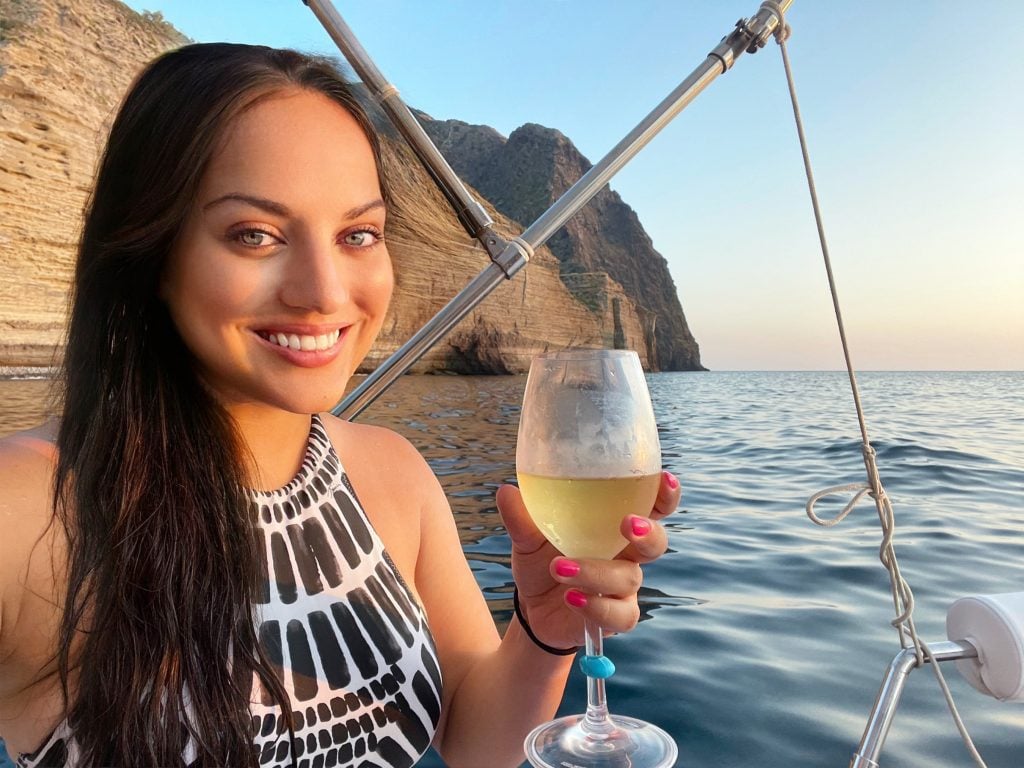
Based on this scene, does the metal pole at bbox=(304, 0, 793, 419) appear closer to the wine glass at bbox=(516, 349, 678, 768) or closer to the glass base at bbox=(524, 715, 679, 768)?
the wine glass at bbox=(516, 349, 678, 768)

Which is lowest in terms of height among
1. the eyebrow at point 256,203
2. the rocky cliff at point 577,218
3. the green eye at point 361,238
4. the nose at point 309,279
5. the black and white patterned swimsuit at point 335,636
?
the black and white patterned swimsuit at point 335,636

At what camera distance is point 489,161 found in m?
57.3

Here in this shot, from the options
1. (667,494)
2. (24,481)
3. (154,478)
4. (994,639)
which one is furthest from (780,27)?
(24,481)

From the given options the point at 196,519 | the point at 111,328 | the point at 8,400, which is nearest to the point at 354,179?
the point at 111,328

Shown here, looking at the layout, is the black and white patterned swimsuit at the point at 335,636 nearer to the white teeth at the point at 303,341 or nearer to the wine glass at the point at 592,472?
the white teeth at the point at 303,341

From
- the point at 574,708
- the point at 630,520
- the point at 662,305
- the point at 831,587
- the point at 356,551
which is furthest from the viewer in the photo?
the point at 662,305

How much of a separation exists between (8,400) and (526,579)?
12.1m

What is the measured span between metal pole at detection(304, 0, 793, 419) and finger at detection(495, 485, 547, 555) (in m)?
0.53

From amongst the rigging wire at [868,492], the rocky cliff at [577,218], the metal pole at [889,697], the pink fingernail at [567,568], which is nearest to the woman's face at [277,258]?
the pink fingernail at [567,568]

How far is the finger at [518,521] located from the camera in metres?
0.88

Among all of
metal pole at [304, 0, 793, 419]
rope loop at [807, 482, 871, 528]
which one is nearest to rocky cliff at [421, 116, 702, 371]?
metal pole at [304, 0, 793, 419]

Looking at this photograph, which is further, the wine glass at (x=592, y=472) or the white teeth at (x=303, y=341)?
the white teeth at (x=303, y=341)

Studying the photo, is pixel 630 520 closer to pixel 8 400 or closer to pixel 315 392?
pixel 315 392

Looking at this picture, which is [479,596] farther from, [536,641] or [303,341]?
[303,341]
